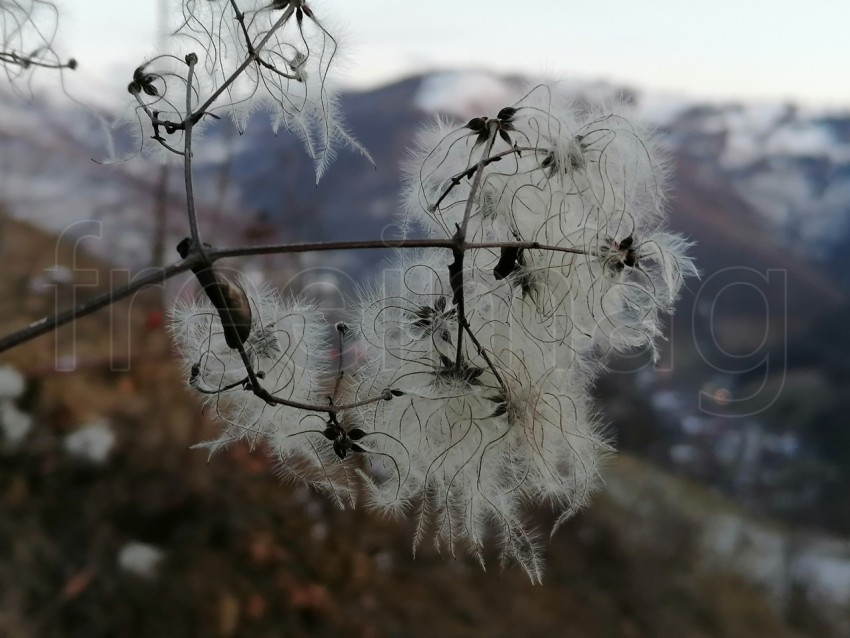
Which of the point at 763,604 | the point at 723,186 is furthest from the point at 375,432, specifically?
the point at 723,186

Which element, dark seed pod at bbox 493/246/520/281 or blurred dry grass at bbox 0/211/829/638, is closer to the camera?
dark seed pod at bbox 493/246/520/281

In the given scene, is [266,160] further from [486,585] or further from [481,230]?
[481,230]

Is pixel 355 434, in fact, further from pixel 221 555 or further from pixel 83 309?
pixel 221 555

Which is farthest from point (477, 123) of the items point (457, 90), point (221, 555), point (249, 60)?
point (457, 90)

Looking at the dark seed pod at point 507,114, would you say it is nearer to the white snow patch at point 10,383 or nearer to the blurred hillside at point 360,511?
the blurred hillside at point 360,511

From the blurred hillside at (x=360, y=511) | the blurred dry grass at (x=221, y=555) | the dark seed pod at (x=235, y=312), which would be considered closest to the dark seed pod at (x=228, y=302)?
the dark seed pod at (x=235, y=312)

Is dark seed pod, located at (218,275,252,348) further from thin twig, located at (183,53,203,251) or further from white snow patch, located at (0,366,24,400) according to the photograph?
white snow patch, located at (0,366,24,400)

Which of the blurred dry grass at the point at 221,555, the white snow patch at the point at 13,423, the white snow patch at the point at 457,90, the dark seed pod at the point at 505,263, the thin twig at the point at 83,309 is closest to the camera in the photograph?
the thin twig at the point at 83,309

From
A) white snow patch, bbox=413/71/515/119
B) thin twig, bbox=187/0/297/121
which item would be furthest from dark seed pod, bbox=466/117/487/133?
white snow patch, bbox=413/71/515/119
